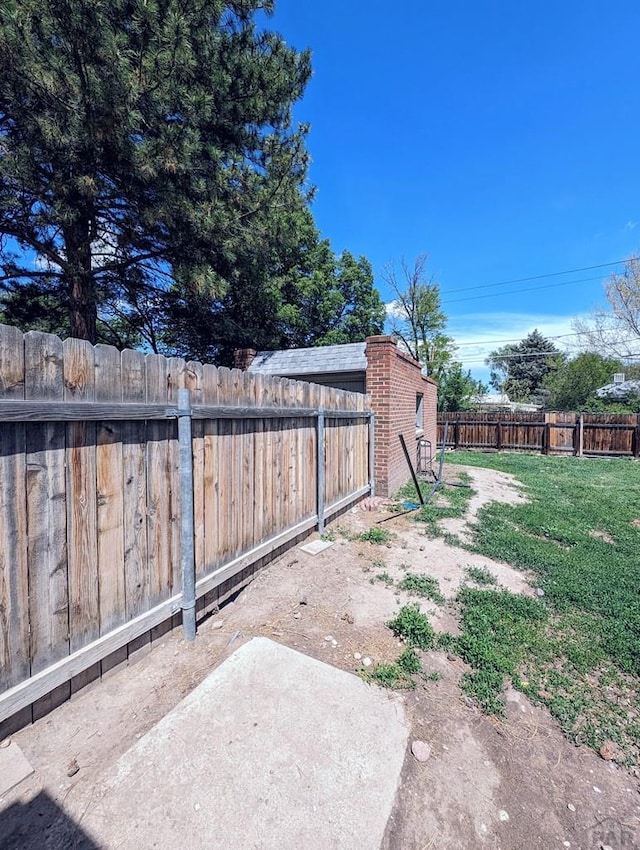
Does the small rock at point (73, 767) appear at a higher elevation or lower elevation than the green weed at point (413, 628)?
higher

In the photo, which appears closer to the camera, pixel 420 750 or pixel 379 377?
pixel 420 750

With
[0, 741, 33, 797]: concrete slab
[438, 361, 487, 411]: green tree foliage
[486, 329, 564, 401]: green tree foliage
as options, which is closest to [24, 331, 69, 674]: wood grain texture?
[0, 741, 33, 797]: concrete slab

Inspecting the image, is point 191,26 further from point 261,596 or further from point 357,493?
point 261,596

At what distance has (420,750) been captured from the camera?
1.87m

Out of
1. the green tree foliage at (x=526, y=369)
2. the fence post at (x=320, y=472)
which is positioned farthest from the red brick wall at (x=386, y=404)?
the green tree foliage at (x=526, y=369)

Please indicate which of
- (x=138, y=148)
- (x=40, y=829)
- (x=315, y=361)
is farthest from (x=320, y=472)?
(x=138, y=148)

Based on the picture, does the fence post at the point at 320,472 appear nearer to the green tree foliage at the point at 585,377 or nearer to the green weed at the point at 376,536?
the green weed at the point at 376,536

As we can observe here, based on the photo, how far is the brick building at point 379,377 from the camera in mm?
6832

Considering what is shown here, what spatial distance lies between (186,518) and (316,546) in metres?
2.18

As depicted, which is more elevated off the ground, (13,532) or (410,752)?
(13,532)

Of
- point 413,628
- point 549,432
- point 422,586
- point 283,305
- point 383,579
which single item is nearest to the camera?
point 413,628

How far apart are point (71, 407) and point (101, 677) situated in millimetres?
1591

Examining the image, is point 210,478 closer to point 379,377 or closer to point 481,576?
point 481,576

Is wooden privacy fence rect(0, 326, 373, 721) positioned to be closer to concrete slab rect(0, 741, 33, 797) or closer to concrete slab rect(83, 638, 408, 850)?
concrete slab rect(0, 741, 33, 797)
